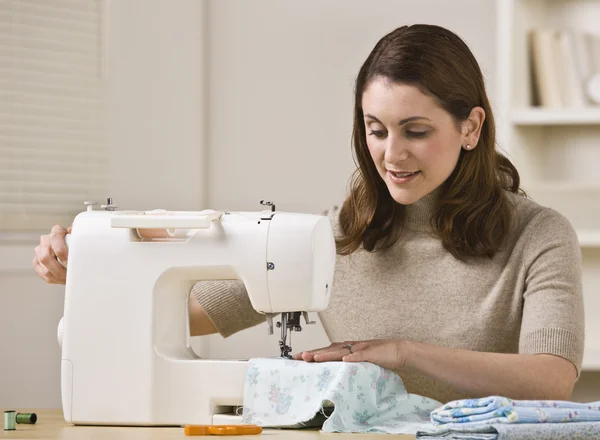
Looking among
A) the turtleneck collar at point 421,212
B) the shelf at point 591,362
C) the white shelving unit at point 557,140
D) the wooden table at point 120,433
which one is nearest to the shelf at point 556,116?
the white shelving unit at point 557,140

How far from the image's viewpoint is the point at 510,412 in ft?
4.32

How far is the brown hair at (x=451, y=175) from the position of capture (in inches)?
75.1

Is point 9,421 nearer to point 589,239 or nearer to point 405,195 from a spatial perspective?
point 405,195

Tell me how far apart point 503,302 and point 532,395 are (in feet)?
0.92

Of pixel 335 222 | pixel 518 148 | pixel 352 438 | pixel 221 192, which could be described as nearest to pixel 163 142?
pixel 221 192

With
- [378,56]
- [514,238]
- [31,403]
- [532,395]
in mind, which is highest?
[378,56]

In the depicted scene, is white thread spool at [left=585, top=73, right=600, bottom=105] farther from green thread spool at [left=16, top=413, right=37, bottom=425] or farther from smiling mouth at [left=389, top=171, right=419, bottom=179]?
green thread spool at [left=16, top=413, right=37, bottom=425]

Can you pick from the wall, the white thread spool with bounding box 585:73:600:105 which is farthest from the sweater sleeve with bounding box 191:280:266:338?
the white thread spool with bounding box 585:73:600:105

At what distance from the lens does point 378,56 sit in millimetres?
1955

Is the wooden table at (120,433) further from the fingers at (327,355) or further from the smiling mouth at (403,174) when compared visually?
the smiling mouth at (403,174)

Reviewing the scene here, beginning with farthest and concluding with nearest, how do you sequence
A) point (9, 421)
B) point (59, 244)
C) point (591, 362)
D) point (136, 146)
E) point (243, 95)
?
point (243, 95) < point (136, 146) < point (591, 362) < point (59, 244) < point (9, 421)

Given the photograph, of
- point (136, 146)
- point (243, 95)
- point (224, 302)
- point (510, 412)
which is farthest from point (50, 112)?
point (510, 412)

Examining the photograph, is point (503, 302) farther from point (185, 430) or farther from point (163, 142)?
point (163, 142)

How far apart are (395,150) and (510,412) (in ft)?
2.27
